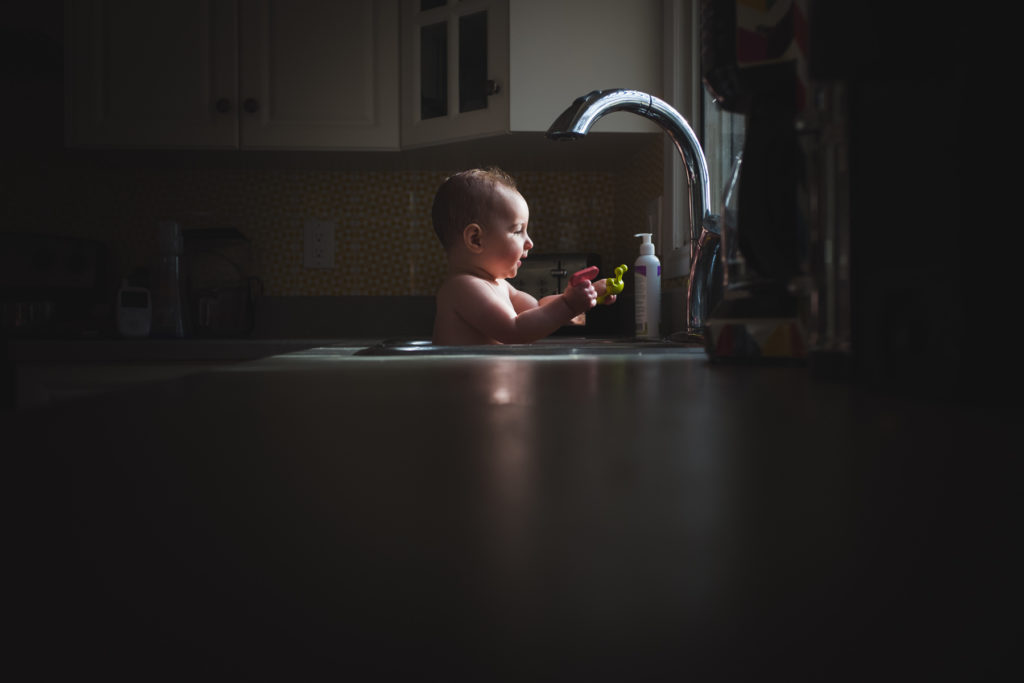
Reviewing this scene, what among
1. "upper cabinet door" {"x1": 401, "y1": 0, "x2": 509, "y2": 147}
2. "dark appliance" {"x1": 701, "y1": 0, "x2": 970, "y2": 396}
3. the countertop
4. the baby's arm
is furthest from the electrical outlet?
the countertop

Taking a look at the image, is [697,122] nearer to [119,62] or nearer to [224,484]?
[119,62]

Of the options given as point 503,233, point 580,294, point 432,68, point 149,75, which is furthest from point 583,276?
point 149,75

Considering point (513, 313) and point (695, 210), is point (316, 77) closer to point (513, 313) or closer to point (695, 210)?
point (513, 313)

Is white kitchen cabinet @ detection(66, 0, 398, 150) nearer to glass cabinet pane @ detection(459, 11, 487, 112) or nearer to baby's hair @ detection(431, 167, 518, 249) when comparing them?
glass cabinet pane @ detection(459, 11, 487, 112)

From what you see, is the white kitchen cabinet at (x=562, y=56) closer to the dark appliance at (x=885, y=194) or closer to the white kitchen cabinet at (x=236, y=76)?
the white kitchen cabinet at (x=236, y=76)

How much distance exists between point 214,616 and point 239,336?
240cm

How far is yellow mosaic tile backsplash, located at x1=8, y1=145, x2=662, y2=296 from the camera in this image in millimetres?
2557

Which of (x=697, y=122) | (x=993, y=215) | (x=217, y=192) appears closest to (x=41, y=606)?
(x=993, y=215)

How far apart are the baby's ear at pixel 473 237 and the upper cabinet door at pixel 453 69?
0.32m

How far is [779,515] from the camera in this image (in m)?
0.13

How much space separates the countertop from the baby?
151 centimetres

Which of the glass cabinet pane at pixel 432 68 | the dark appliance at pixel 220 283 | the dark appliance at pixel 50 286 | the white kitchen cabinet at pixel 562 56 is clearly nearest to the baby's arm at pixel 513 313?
the white kitchen cabinet at pixel 562 56

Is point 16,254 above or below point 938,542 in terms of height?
above

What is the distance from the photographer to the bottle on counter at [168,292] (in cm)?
217
